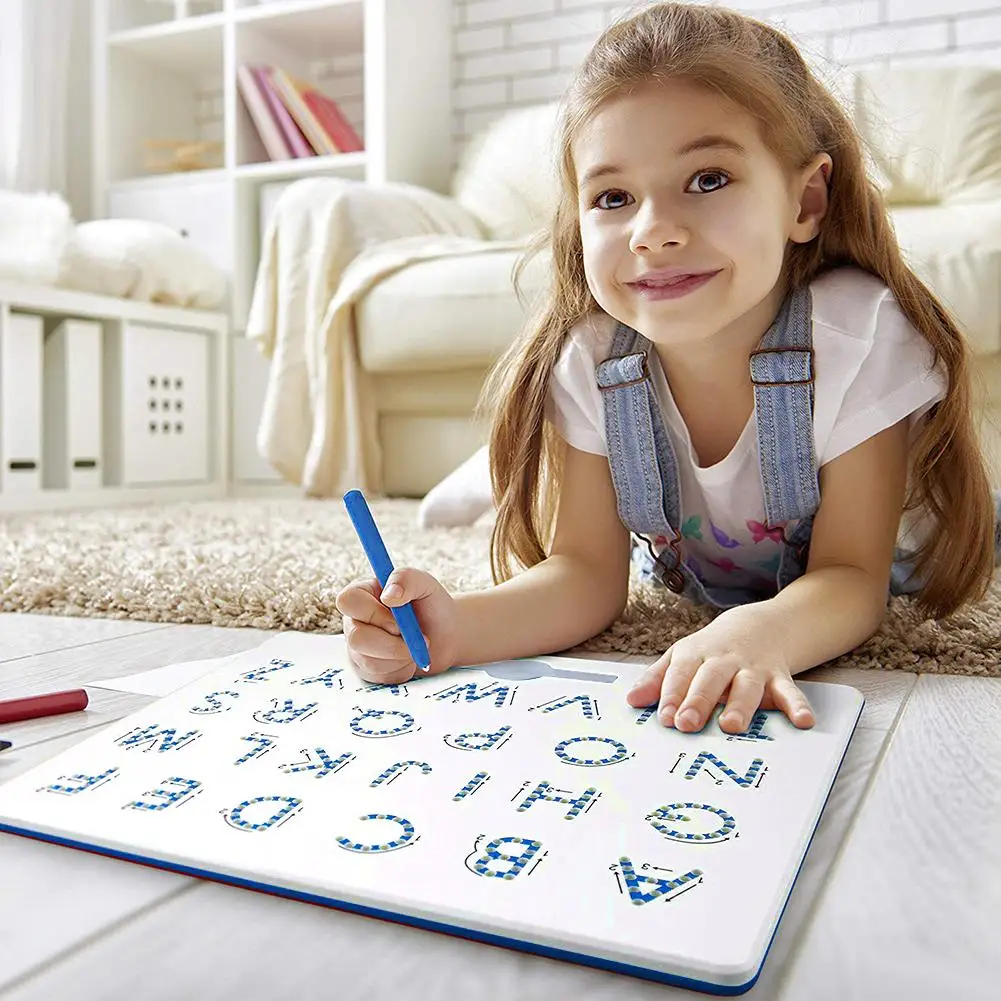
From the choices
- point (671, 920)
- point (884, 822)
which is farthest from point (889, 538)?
point (671, 920)

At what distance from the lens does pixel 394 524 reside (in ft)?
5.07

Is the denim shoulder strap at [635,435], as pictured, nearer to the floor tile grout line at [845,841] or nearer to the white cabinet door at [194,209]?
the floor tile grout line at [845,841]

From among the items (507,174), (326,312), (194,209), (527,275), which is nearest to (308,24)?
(194,209)

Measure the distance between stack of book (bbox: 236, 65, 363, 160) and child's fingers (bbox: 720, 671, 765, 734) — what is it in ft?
7.39

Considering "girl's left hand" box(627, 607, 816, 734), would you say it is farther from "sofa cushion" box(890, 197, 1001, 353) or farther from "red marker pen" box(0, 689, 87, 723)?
"sofa cushion" box(890, 197, 1001, 353)

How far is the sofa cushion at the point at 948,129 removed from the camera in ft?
6.97

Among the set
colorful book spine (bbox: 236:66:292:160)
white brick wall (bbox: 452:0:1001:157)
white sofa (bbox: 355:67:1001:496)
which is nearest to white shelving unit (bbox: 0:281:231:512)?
colorful book spine (bbox: 236:66:292:160)

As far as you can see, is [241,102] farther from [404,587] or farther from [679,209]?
[404,587]

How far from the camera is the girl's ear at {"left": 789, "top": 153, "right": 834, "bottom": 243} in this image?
2.58 ft

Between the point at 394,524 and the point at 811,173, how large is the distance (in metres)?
0.88

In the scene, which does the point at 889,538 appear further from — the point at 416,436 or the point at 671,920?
the point at 416,436

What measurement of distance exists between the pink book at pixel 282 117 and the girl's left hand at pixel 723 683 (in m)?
2.22

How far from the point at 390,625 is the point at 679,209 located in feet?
1.03

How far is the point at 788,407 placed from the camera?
777 mm
